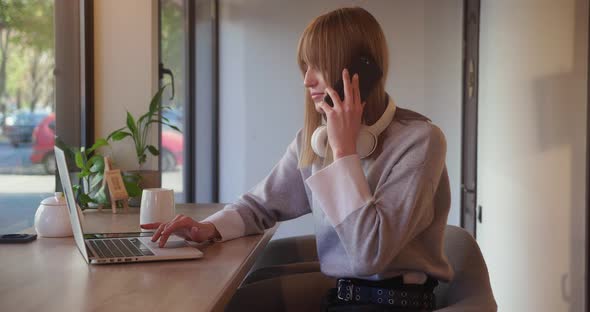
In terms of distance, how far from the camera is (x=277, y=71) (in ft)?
15.5

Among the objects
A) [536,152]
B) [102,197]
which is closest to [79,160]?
[102,197]

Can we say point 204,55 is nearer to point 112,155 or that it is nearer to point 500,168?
point 112,155

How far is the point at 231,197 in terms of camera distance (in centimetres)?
480

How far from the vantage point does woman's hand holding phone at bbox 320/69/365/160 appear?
146 centimetres

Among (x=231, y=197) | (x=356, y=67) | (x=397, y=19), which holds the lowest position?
(x=231, y=197)

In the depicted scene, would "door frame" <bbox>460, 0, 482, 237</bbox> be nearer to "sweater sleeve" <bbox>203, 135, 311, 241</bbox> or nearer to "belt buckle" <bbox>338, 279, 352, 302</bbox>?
"sweater sleeve" <bbox>203, 135, 311, 241</bbox>

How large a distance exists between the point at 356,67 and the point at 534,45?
4.44 feet

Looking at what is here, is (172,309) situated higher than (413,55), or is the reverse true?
(413,55)

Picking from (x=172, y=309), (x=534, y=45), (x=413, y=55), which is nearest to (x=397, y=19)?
(x=413, y=55)

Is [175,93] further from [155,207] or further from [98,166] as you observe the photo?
[155,207]

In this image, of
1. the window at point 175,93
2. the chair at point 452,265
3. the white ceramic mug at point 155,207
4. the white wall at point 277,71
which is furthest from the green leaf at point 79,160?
the white wall at point 277,71

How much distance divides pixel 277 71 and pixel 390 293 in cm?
337

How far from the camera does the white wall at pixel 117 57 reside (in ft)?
9.41

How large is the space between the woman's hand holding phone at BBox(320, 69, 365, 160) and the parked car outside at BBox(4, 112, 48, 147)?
3.43ft
